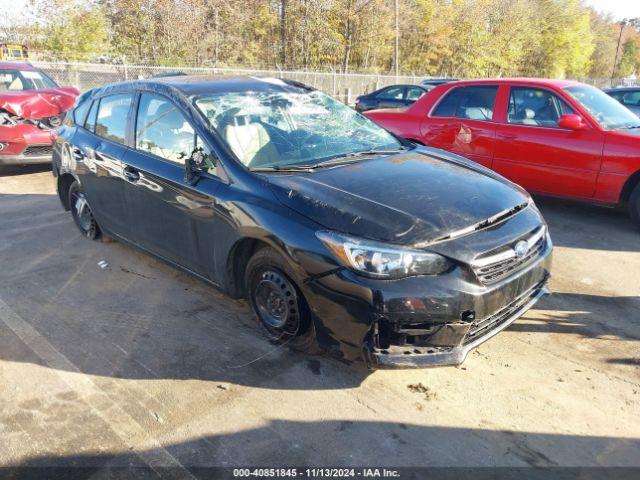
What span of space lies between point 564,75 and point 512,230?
63105 mm

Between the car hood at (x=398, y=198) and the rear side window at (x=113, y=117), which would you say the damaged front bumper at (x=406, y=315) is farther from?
the rear side window at (x=113, y=117)

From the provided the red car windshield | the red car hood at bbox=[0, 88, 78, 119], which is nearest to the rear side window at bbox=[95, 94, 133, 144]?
the red car hood at bbox=[0, 88, 78, 119]

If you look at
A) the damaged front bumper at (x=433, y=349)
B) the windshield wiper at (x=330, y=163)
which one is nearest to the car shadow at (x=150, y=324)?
the damaged front bumper at (x=433, y=349)

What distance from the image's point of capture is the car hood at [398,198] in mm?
2824

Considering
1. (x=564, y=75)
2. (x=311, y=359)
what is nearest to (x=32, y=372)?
(x=311, y=359)

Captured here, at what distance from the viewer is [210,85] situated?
13.3 ft

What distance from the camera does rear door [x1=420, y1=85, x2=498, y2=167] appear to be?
655 cm

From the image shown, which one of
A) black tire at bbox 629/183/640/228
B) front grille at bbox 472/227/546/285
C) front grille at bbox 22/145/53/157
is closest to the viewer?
front grille at bbox 472/227/546/285

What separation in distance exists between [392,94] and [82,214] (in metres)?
12.3

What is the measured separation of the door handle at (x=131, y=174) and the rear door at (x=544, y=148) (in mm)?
4424

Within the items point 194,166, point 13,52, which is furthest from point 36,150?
point 13,52

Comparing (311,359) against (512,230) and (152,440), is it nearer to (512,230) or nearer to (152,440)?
(152,440)

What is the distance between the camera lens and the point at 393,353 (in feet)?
8.93

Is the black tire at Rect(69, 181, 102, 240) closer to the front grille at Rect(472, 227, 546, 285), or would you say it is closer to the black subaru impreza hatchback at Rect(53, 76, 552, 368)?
the black subaru impreza hatchback at Rect(53, 76, 552, 368)
